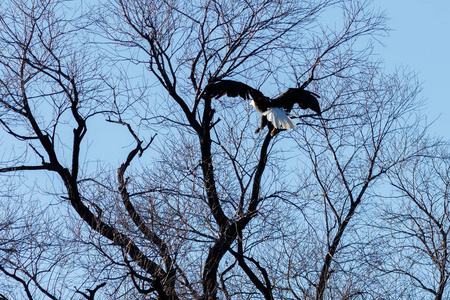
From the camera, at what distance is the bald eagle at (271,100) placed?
11.0 m

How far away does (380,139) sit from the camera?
43.2ft

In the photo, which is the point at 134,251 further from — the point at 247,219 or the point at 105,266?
the point at 247,219

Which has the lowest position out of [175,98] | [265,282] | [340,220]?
[265,282]

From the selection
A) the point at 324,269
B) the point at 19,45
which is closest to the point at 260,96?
the point at 324,269

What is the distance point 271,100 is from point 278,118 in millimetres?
473

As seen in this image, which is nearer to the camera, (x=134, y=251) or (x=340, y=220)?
(x=134, y=251)

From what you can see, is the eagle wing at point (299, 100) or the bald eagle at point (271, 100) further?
the eagle wing at point (299, 100)

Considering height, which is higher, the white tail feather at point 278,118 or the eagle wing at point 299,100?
the eagle wing at point 299,100

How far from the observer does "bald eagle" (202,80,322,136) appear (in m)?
11.0

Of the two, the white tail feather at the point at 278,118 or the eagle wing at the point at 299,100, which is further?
the eagle wing at the point at 299,100

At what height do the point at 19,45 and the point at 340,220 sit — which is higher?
the point at 19,45

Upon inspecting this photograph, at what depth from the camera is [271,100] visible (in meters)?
11.5

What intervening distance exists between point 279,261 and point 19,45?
14.5ft

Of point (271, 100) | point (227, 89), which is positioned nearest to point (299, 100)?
point (271, 100)
